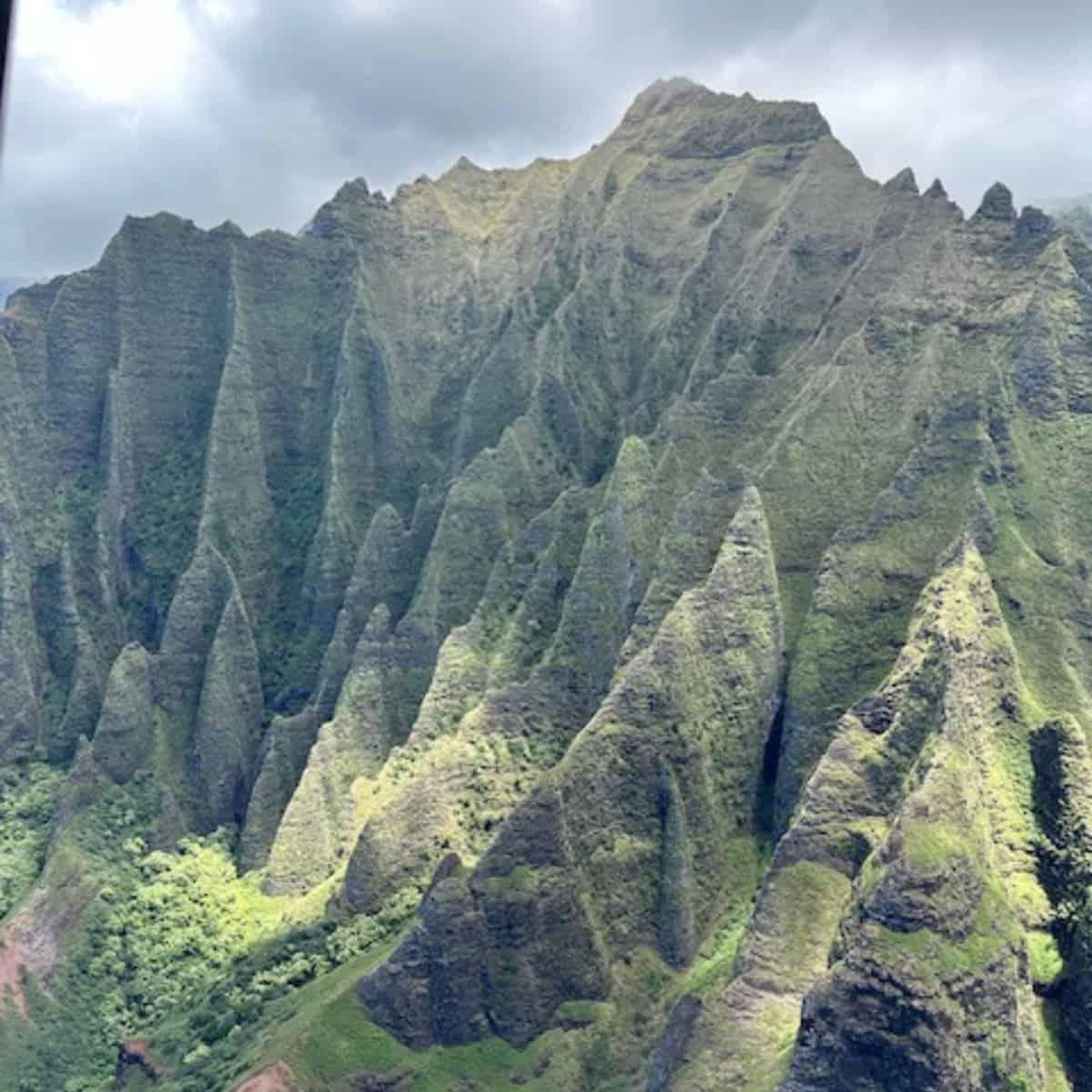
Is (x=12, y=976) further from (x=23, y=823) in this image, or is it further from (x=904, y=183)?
(x=904, y=183)

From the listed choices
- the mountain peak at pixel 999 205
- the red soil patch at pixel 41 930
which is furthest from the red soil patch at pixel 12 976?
the mountain peak at pixel 999 205

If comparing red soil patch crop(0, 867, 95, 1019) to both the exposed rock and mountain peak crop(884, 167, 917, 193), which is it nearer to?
the exposed rock

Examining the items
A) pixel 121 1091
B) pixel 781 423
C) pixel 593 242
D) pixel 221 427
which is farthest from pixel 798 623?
pixel 221 427

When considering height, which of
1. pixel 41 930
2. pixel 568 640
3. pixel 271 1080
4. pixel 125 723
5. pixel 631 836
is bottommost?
pixel 271 1080

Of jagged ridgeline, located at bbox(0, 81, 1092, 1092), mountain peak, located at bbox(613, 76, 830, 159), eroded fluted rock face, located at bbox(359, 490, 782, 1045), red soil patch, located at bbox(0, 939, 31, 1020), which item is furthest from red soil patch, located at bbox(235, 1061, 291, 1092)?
mountain peak, located at bbox(613, 76, 830, 159)

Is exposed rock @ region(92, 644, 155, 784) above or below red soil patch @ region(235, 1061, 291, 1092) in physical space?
above

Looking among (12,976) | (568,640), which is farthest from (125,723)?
(568,640)
